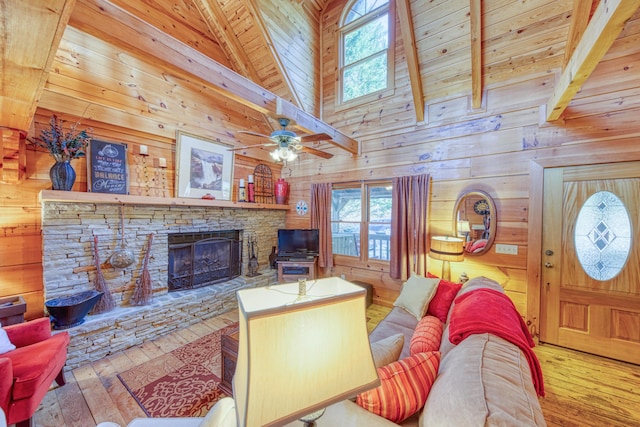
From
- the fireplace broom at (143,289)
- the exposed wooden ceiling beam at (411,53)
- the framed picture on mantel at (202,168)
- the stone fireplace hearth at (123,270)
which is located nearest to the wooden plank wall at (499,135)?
the exposed wooden ceiling beam at (411,53)

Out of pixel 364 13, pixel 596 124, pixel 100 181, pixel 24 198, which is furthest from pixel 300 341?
pixel 364 13

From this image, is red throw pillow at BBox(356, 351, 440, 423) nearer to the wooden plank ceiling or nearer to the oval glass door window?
the wooden plank ceiling

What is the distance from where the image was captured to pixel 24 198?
8.10 ft

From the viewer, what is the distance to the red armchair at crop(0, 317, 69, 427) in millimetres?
1521

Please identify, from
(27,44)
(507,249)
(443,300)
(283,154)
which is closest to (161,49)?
(27,44)

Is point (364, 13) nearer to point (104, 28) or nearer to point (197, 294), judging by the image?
point (104, 28)

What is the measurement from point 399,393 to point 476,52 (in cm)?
339

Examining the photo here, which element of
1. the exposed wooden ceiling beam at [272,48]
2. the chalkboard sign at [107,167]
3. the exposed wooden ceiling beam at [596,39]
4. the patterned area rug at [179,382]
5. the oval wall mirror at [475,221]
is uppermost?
the exposed wooden ceiling beam at [272,48]

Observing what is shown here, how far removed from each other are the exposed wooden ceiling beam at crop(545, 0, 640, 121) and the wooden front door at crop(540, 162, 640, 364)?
0.96 m

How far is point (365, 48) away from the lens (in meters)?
4.11

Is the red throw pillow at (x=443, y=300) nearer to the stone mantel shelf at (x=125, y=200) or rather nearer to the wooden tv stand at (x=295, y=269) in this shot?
the wooden tv stand at (x=295, y=269)

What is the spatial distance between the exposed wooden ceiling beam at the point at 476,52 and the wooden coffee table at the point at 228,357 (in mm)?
3694

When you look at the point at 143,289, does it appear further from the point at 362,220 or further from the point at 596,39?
the point at 596,39

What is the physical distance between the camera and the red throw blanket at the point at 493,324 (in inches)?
51.0
